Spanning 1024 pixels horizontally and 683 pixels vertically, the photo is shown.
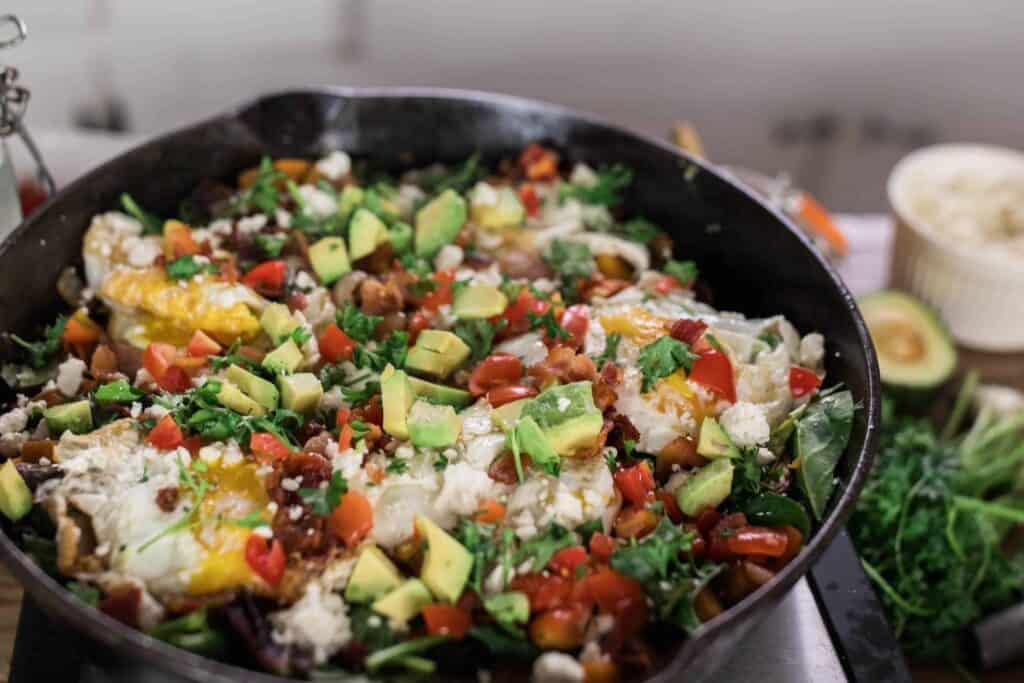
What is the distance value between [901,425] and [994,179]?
1.18 metres

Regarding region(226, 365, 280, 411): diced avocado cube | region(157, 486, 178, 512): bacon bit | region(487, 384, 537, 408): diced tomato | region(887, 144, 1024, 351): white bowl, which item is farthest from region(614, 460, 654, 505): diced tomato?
region(887, 144, 1024, 351): white bowl

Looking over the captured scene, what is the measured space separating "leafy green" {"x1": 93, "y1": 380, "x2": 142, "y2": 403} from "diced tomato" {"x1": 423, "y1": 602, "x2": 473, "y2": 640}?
0.82 metres

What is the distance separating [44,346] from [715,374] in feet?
4.79

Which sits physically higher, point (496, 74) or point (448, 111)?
point (448, 111)

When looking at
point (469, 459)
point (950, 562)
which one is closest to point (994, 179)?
point (950, 562)

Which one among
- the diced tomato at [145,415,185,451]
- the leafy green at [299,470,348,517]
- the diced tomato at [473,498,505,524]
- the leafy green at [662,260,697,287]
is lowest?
the diced tomato at [473,498,505,524]

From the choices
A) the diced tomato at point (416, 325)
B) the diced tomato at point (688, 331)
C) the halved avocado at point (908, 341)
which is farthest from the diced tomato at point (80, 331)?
the halved avocado at point (908, 341)

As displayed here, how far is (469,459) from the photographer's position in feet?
6.44

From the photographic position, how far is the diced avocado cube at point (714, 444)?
203 centimetres

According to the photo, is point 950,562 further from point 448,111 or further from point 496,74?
point 496,74

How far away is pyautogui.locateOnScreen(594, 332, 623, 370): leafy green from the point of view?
2.19 meters

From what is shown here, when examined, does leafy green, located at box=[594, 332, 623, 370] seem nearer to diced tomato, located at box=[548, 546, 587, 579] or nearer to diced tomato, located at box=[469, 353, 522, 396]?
diced tomato, located at box=[469, 353, 522, 396]

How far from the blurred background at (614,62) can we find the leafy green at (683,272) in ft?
7.46

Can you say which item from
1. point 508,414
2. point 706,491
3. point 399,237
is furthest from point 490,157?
point 706,491
